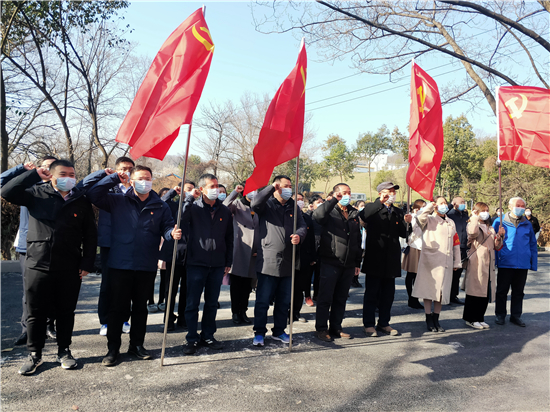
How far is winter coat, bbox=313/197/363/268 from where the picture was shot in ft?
18.5

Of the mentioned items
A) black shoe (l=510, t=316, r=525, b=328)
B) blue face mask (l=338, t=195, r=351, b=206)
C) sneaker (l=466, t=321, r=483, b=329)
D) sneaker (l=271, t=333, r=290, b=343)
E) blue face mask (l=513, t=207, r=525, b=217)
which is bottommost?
sneaker (l=271, t=333, r=290, b=343)

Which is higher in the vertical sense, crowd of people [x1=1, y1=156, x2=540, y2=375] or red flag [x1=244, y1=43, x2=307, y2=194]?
red flag [x1=244, y1=43, x2=307, y2=194]

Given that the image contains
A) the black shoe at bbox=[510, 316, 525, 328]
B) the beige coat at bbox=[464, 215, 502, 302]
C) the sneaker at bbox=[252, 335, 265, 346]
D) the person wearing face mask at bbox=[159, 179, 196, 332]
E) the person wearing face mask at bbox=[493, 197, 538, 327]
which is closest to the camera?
the sneaker at bbox=[252, 335, 265, 346]

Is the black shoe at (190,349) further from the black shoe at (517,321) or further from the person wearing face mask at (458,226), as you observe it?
the person wearing face mask at (458,226)

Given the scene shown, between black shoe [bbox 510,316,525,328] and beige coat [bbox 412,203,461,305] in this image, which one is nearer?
beige coat [bbox 412,203,461,305]

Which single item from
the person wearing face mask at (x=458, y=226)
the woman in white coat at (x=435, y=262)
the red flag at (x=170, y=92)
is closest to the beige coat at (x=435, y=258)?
the woman in white coat at (x=435, y=262)

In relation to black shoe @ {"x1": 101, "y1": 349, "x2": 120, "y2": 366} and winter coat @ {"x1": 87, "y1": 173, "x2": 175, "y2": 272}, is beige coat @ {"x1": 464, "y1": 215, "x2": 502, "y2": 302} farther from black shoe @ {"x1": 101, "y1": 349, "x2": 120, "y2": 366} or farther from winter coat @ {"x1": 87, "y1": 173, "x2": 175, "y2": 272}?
black shoe @ {"x1": 101, "y1": 349, "x2": 120, "y2": 366}

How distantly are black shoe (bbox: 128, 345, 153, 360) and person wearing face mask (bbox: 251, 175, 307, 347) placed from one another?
1342mm

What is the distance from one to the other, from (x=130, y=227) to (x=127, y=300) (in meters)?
0.81

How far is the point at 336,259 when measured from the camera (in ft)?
18.7

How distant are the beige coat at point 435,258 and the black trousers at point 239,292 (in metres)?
2.70

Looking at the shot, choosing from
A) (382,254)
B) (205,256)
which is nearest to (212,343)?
(205,256)

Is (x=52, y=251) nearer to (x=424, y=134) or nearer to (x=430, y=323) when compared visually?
(x=424, y=134)

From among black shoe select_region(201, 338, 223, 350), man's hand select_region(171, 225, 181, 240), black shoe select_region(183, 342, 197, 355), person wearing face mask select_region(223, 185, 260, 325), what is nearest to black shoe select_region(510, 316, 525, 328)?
person wearing face mask select_region(223, 185, 260, 325)
